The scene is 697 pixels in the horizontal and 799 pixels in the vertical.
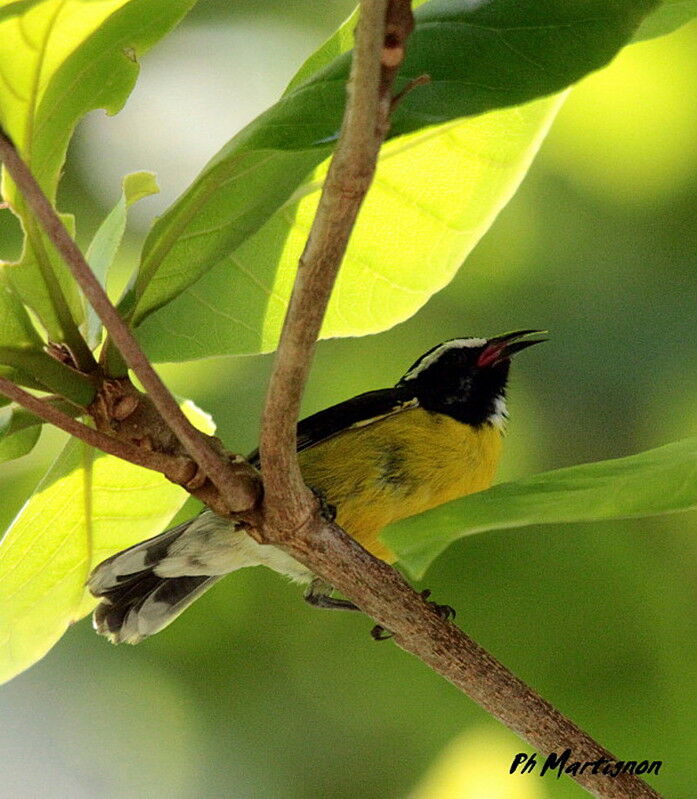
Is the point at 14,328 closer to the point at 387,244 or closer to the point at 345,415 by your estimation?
the point at 387,244

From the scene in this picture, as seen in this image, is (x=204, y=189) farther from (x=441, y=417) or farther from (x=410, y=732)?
(x=410, y=732)

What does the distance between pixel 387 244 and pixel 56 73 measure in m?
0.66

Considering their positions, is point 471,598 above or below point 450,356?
below

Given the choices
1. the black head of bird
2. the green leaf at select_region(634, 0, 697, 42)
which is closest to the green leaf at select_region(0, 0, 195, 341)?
the green leaf at select_region(634, 0, 697, 42)

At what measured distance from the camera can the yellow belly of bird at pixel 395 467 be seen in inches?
119

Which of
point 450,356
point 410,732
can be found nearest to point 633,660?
point 410,732

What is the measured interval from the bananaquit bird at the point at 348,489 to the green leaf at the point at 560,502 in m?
1.51

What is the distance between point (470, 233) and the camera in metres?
1.94

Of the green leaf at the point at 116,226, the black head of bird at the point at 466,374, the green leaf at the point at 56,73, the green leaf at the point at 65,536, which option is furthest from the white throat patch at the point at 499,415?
the green leaf at the point at 56,73

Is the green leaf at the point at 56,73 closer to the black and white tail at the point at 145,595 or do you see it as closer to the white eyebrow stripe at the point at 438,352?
the black and white tail at the point at 145,595

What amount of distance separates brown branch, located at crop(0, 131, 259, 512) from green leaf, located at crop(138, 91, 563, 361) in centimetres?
54

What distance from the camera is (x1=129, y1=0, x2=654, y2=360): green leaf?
1.35 m

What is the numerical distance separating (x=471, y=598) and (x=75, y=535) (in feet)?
5.48

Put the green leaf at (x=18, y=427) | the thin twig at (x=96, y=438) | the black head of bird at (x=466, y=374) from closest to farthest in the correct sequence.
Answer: the thin twig at (x=96, y=438) < the green leaf at (x=18, y=427) < the black head of bird at (x=466, y=374)
